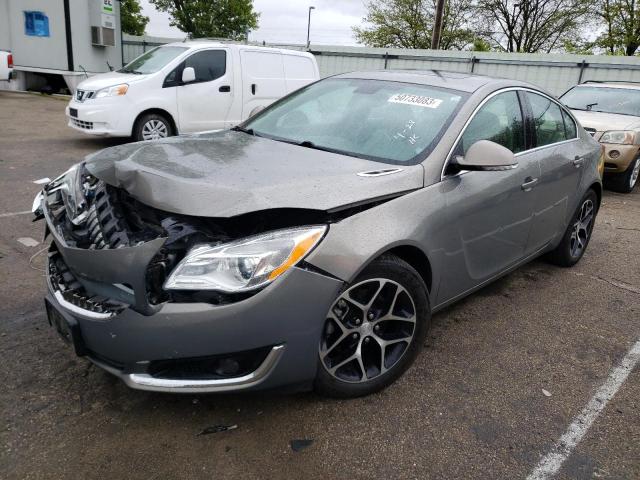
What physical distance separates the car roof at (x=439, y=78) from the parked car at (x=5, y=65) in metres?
14.1

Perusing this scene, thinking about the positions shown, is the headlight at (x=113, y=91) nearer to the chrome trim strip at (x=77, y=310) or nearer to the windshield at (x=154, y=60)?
the windshield at (x=154, y=60)

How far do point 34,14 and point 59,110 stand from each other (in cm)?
417

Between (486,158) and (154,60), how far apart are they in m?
7.58

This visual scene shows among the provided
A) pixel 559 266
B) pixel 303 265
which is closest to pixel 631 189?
pixel 559 266

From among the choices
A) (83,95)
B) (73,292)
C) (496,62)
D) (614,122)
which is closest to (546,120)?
(73,292)

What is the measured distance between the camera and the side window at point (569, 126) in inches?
167

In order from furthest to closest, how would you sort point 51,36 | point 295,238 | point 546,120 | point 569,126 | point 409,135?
point 51,36, point 569,126, point 546,120, point 409,135, point 295,238

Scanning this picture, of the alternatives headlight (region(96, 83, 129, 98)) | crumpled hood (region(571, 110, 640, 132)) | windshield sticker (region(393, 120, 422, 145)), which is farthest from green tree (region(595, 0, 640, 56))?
windshield sticker (region(393, 120, 422, 145))

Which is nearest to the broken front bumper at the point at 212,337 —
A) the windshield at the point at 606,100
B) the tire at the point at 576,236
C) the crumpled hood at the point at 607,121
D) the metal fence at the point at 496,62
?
the tire at the point at 576,236

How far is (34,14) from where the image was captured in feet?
49.6

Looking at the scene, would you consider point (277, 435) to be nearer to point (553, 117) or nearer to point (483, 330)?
point (483, 330)

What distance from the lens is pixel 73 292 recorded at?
7.55ft

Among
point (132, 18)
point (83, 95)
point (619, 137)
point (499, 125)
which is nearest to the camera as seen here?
point (499, 125)

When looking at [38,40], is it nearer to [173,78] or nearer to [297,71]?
[173,78]
